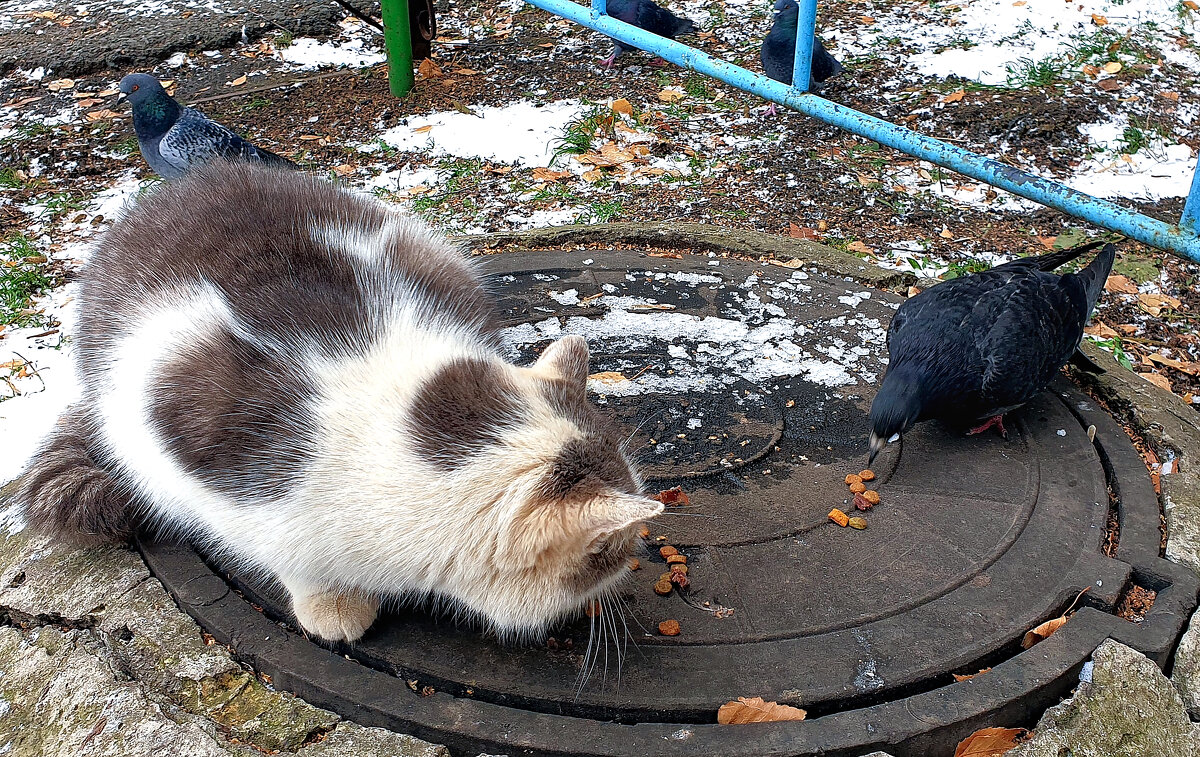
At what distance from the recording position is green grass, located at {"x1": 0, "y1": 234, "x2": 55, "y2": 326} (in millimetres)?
3924

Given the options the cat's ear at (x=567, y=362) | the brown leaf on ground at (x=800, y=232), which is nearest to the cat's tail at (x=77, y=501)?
the cat's ear at (x=567, y=362)

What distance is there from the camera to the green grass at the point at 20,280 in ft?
12.9

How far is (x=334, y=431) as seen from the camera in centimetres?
188

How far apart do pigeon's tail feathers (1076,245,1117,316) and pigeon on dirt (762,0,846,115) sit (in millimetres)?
2962

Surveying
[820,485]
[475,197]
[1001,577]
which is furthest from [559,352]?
[475,197]

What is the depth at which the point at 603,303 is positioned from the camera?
3.36 metres

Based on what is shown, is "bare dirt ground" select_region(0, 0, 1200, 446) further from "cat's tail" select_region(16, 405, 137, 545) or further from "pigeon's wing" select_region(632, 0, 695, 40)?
"cat's tail" select_region(16, 405, 137, 545)

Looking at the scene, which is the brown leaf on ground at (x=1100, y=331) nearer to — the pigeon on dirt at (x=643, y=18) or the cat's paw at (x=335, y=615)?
the cat's paw at (x=335, y=615)

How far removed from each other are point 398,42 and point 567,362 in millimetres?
4334

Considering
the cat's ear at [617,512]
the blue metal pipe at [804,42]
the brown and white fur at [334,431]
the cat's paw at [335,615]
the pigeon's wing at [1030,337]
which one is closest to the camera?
the cat's ear at [617,512]

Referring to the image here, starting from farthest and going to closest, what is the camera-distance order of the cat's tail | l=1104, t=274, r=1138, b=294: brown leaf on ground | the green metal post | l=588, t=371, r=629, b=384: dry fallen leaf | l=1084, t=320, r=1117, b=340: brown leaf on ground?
the green metal post < l=1104, t=274, r=1138, b=294: brown leaf on ground < l=1084, t=320, r=1117, b=340: brown leaf on ground < l=588, t=371, r=629, b=384: dry fallen leaf < the cat's tail

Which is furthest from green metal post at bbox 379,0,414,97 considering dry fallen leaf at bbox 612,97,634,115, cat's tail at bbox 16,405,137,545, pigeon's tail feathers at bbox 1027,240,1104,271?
pigeon's tail feathers at bbox 1027,240,1104,271

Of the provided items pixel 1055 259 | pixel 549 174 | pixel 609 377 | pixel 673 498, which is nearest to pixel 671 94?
pixel 549 174

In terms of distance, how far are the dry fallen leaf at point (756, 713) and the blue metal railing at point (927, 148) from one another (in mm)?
2300
